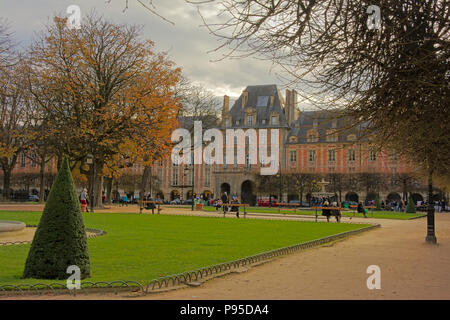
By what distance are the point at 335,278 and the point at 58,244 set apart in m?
4.08

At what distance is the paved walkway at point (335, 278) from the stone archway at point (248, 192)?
145 feet

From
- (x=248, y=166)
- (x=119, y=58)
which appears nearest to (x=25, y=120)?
(x=119, y=58)

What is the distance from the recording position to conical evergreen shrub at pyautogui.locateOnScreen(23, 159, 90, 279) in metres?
6.39

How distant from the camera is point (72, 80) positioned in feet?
81.9

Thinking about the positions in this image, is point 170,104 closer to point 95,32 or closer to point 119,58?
point 119,58

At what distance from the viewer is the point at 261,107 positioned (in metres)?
59.2

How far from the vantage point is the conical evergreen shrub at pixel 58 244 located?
21.0 feet

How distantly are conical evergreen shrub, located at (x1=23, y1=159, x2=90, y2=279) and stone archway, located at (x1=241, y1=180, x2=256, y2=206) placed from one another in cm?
4889

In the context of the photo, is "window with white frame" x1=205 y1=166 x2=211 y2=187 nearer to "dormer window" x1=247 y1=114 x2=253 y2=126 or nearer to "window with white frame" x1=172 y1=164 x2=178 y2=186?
"window with white frame" x1=172 y1=164 x2=178 y2=186

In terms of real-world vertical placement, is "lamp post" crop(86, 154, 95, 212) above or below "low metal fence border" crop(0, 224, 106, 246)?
above

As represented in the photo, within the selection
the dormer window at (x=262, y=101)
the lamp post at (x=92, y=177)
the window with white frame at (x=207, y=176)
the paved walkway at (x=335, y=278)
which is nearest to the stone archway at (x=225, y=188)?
the window with white frame at (x=207, y=176)
